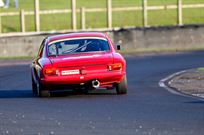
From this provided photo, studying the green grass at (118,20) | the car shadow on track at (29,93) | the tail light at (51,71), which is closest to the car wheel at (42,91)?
the tail light at (51,71)

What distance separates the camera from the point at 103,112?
53.1ft

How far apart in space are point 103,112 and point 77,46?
4686 mm

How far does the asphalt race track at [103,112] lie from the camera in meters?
13.7

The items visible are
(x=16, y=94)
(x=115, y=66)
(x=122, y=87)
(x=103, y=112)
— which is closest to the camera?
(x=103, y=112)

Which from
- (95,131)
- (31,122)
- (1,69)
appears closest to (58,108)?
(31,122)

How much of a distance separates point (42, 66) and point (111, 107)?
120 inches

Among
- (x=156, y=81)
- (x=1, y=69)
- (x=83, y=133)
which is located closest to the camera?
(x=83, y=133)

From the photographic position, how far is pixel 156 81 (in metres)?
23.5

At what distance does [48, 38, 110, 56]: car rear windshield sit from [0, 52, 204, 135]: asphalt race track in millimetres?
929

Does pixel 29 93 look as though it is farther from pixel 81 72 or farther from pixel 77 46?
pixel 81 72

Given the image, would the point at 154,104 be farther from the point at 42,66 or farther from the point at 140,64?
the point at 140,64

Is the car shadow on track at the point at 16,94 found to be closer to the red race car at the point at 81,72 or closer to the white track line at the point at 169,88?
the red race car at the point at 81,72

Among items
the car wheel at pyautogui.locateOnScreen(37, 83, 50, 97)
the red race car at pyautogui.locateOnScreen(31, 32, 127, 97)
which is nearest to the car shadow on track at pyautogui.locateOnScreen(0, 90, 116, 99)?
the red race car at pyautogui.locateOnScreen(31, 32, 127, 97)

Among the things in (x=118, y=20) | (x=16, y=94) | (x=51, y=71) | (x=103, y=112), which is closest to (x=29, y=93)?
(x=16, y=94)
